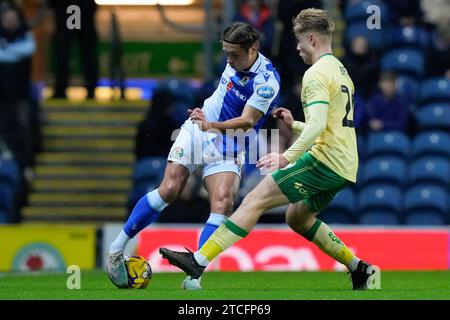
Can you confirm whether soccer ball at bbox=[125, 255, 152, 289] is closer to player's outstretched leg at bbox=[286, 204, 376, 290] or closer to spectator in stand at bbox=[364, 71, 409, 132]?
player's outstretched leg at bbox=[286, 204, 376, 290]

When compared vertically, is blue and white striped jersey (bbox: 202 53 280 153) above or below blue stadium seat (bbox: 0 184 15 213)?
above


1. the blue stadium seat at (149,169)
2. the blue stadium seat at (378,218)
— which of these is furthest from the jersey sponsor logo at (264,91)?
the blue stadium seat at (149,169)

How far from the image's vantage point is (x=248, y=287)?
10570 mm

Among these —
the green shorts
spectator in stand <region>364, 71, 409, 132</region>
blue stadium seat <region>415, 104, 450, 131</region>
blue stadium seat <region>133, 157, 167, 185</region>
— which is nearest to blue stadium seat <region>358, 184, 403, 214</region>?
spectator in stand <region>364, 71, 409, 132</region>

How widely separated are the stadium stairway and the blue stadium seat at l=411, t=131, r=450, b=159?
12.4 feet

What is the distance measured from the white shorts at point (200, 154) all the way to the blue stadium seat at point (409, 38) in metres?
7.31

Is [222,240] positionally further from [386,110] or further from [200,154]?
[386,110]

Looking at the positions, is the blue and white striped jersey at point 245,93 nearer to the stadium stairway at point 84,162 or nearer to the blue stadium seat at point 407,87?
the blue stadium seat at point 407,87

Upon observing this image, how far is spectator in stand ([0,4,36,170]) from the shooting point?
17203 millimetres

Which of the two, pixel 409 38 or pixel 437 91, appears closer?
pixel 437 91

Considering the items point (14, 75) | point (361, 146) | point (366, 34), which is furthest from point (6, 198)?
point (366, 34)

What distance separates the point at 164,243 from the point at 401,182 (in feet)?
9.63

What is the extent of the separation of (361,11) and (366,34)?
460 millimetres

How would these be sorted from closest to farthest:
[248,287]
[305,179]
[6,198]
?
[305,179] < [248,287] < [6,198]
